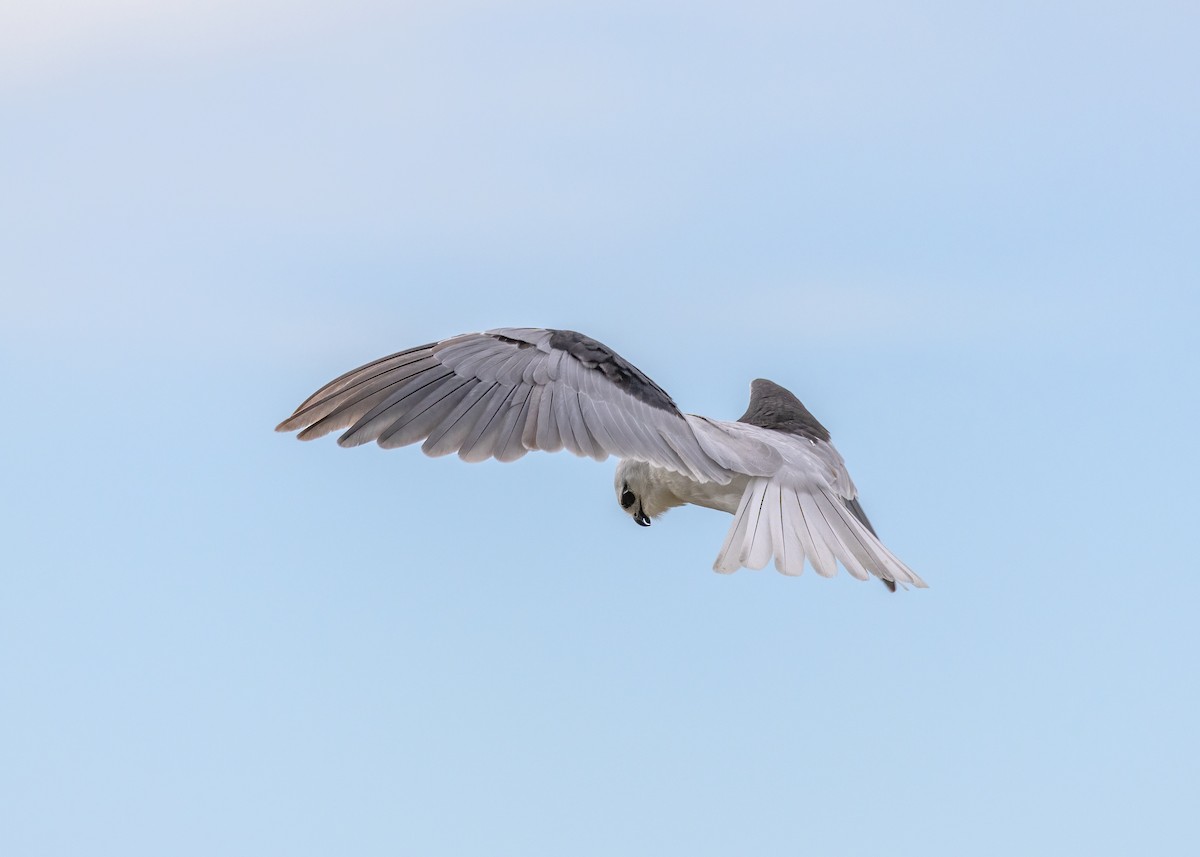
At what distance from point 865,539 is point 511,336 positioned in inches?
84.5

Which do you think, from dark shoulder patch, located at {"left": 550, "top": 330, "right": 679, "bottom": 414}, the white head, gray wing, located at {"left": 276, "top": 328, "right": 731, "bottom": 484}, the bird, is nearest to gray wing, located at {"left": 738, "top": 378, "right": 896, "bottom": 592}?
the bird

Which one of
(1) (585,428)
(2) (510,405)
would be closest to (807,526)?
(1) (585,428)

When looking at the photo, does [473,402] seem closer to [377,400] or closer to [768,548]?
[377,400]

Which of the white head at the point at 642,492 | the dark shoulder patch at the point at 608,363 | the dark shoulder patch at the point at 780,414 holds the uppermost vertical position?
the dark shoulder patch at the point at 780,414

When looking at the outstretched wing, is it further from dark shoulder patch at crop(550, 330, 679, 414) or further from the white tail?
dark shoulder patch at crop(550, 330, 679, 414)

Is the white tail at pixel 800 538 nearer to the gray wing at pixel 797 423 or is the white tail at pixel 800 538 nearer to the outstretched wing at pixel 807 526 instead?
the outstretched wing at pixel 807 526

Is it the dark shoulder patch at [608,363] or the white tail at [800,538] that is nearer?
the white tail at [800,538]

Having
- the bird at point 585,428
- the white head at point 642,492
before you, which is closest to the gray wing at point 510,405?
the bird at point 585,428

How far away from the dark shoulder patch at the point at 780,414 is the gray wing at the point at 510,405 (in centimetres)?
130

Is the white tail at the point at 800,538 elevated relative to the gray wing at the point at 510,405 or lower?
lower

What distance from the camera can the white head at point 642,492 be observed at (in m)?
8.48

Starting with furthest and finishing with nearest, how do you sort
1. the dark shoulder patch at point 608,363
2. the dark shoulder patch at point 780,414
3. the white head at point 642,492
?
the dark shoulder patch at point 780,414
the white head at point 642,492
the dark shoulder patch at point 608,363

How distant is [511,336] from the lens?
734 cm

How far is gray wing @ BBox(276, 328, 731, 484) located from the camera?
6758 millimetres
